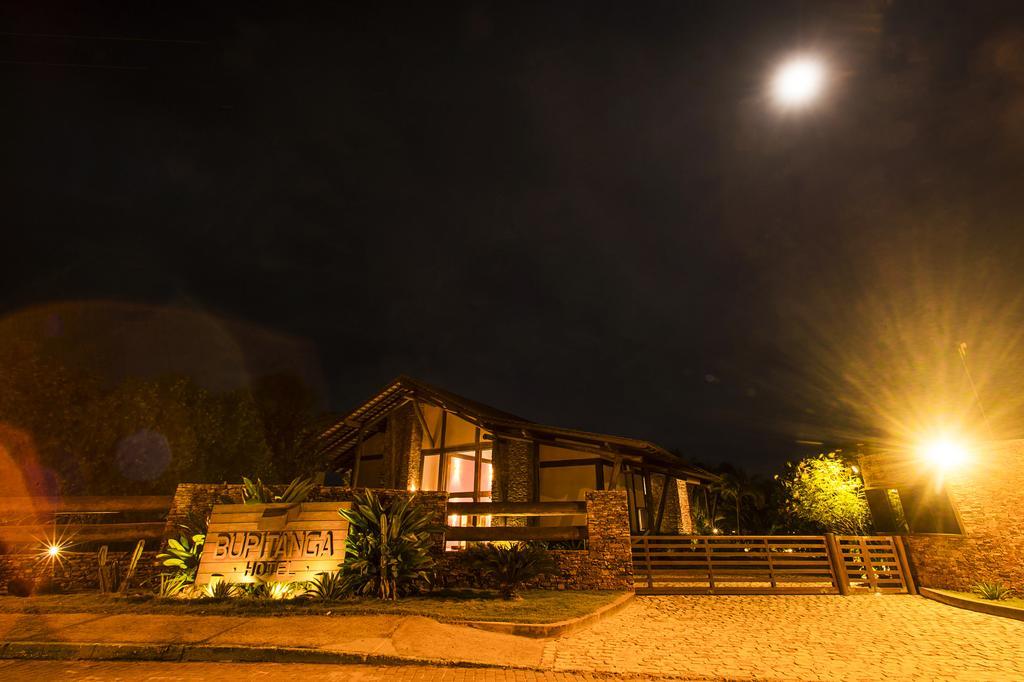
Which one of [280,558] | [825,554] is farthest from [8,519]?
[825,554]

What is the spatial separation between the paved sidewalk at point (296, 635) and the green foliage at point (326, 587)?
1.22 meters

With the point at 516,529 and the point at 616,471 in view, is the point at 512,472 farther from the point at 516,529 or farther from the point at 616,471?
the point at 516,529

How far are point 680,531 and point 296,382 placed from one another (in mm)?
26550

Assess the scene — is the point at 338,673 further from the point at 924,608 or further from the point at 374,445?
the point at 374,445

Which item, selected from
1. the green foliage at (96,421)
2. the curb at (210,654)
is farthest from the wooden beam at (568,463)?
the green foliage at (96,421)

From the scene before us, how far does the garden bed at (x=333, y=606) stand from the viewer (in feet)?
22.3

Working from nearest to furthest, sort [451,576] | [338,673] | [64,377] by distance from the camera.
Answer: [338,673], [451,576], [64,377]

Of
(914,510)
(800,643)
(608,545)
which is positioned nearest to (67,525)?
(608,545)

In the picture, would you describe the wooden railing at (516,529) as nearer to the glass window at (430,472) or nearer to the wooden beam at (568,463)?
the wooden beam at (568,463)

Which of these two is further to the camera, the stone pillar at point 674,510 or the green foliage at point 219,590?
the stone pillar at point 674,510

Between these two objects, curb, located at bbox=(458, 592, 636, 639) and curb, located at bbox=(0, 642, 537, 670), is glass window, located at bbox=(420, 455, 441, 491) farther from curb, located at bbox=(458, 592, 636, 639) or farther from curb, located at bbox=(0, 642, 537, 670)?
curb, located at bbox=(0, 642, 537, 670)

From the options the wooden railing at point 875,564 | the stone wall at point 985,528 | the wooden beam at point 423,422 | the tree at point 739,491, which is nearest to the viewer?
the stone wall at point 985,528

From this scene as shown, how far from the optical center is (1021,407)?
35.6 feet

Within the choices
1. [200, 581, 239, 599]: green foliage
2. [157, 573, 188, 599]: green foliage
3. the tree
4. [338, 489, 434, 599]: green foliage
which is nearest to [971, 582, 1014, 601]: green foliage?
[338, 489, 434, 599]: green foliage
